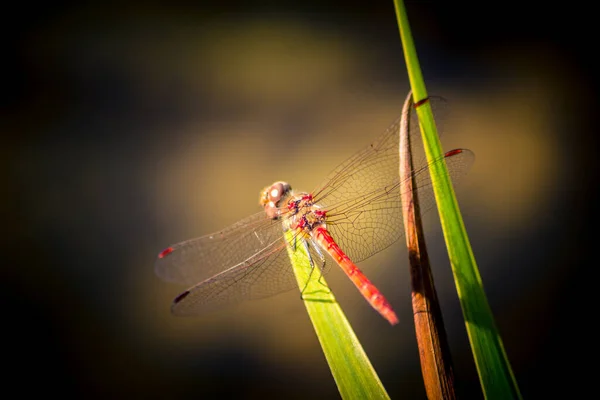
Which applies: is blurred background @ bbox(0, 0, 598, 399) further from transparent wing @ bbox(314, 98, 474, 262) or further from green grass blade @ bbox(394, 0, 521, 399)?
green grass blade @ bbox(394, 0, 521, 399)

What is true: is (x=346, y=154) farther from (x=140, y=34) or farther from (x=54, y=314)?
(x=54, y=314)

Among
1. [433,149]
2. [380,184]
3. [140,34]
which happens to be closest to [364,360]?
[433,149]

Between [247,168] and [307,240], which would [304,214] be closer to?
[307,240]

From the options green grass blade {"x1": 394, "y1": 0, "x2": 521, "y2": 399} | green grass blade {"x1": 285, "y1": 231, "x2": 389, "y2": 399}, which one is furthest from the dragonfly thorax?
green grass blade {"x1": 394, "y1": 0, "x2": 521, "y2": 399}

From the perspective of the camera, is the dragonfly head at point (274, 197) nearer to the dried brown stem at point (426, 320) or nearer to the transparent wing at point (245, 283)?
the transparent wing at point (245, 283)

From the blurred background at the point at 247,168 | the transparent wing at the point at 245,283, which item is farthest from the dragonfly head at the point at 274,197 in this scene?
the blurred background at the point at 247,168

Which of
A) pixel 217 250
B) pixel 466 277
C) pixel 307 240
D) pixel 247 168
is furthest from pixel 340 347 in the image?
pixel 247 168
